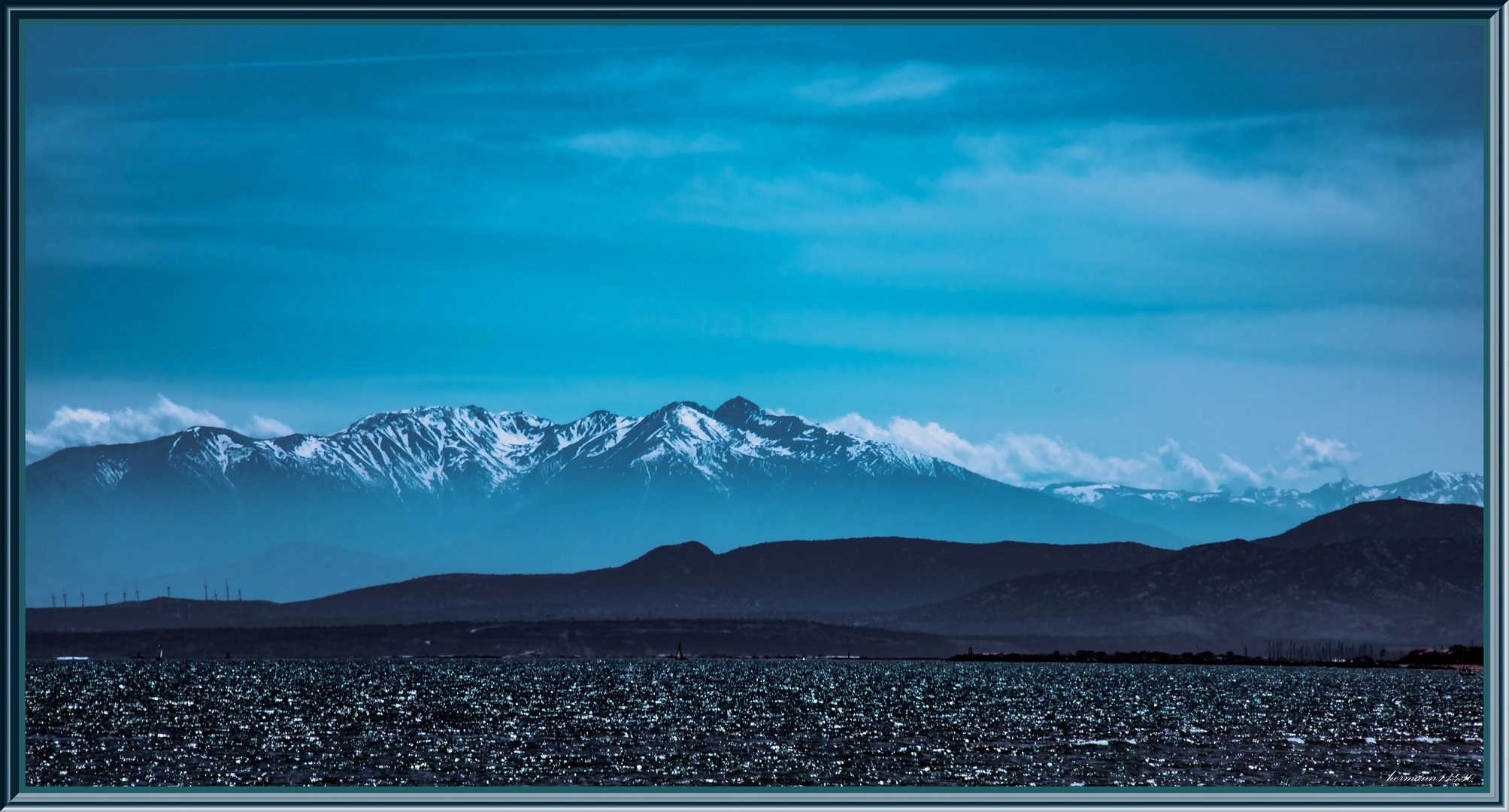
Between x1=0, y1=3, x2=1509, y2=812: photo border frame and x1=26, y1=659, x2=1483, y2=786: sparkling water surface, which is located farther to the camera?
x1=26, y1=659, x2=1483, y2=786: sparkling water surface

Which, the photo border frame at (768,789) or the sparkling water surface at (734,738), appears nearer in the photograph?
the photo border frame at (768,789)

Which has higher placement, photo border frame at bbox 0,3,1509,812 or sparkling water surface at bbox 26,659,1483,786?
photo border frame at bbox 0,3,1509,812

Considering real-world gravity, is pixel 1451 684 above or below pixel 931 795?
below

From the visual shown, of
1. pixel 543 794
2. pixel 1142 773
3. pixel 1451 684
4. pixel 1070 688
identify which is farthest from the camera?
pixel 1451 684

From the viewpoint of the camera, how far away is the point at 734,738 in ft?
240

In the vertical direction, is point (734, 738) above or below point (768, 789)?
below

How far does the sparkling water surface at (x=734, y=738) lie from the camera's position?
55.6 m

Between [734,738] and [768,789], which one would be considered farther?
[734,738]

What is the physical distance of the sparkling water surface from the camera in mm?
55562

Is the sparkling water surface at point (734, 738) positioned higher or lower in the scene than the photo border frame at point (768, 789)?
lower
